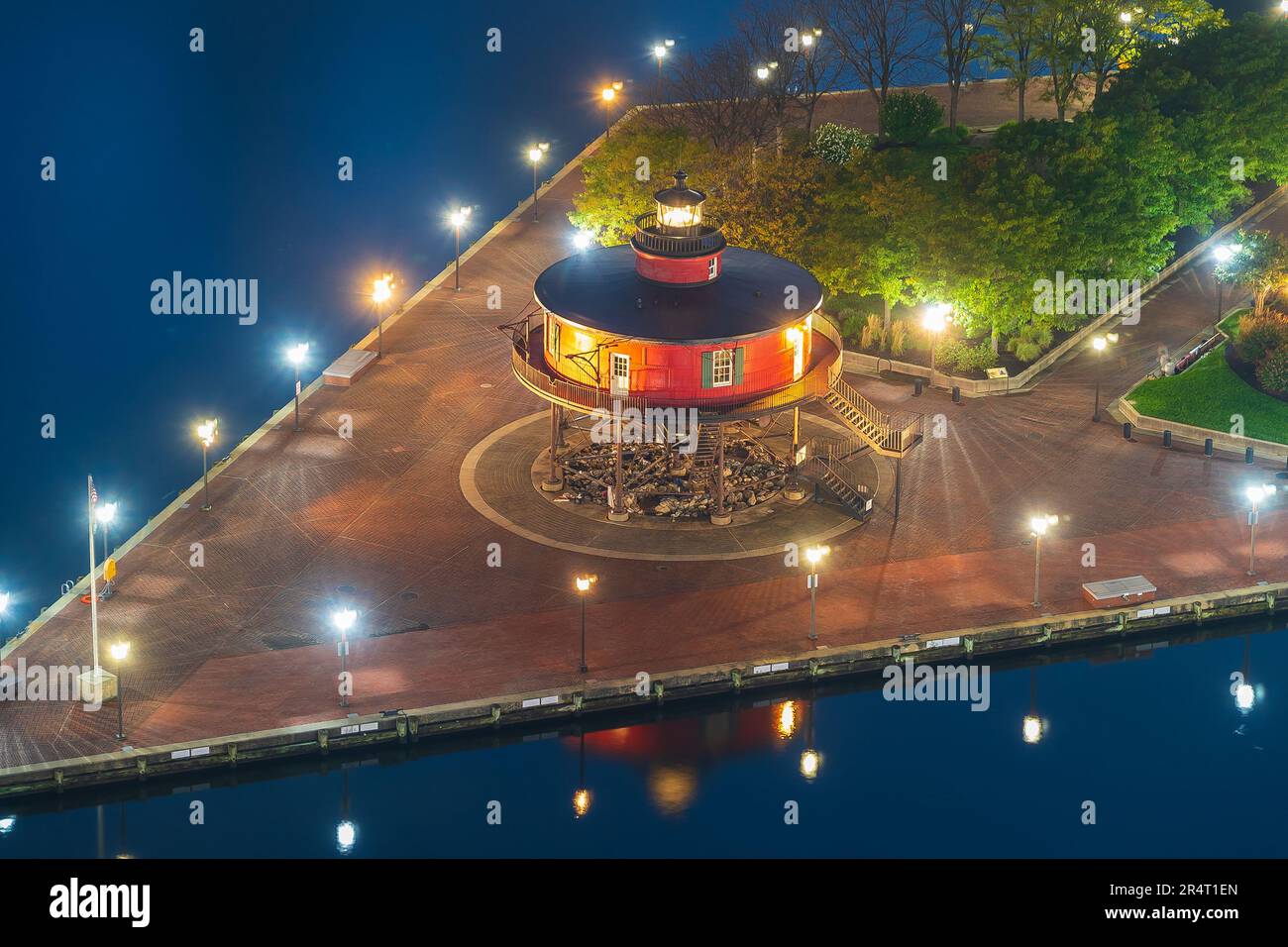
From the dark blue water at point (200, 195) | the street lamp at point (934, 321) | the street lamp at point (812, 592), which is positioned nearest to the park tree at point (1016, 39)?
the street lamp at point (934, 321)

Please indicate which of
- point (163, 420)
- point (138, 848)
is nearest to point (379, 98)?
point (163, 420)

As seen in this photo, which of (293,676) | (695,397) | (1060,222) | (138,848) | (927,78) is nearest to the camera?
(138,848)

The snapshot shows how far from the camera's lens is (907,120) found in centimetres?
14825

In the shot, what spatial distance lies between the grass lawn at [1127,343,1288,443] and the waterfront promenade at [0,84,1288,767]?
250cm

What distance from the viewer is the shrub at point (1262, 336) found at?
122938 millimetres

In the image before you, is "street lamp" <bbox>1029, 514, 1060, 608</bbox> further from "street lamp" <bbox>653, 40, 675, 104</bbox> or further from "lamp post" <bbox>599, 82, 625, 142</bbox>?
"lamp post" <bbox>599, 82, 625, 142</bbox>

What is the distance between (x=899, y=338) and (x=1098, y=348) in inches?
425

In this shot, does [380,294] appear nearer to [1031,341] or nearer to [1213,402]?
[1031,341]

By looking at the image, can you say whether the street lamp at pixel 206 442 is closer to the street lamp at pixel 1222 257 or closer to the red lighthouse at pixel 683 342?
the red lighthouse at pixel 683 342

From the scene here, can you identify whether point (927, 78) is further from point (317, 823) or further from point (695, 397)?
point (317, 823)

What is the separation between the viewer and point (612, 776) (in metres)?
94.4

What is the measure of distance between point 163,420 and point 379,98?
63.0 m

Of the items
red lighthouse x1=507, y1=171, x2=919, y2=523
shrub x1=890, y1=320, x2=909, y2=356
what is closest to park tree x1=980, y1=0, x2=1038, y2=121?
shrub x1=890, y1=320, x2=909, y2=356

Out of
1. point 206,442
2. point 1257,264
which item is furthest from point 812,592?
point 1257,264
